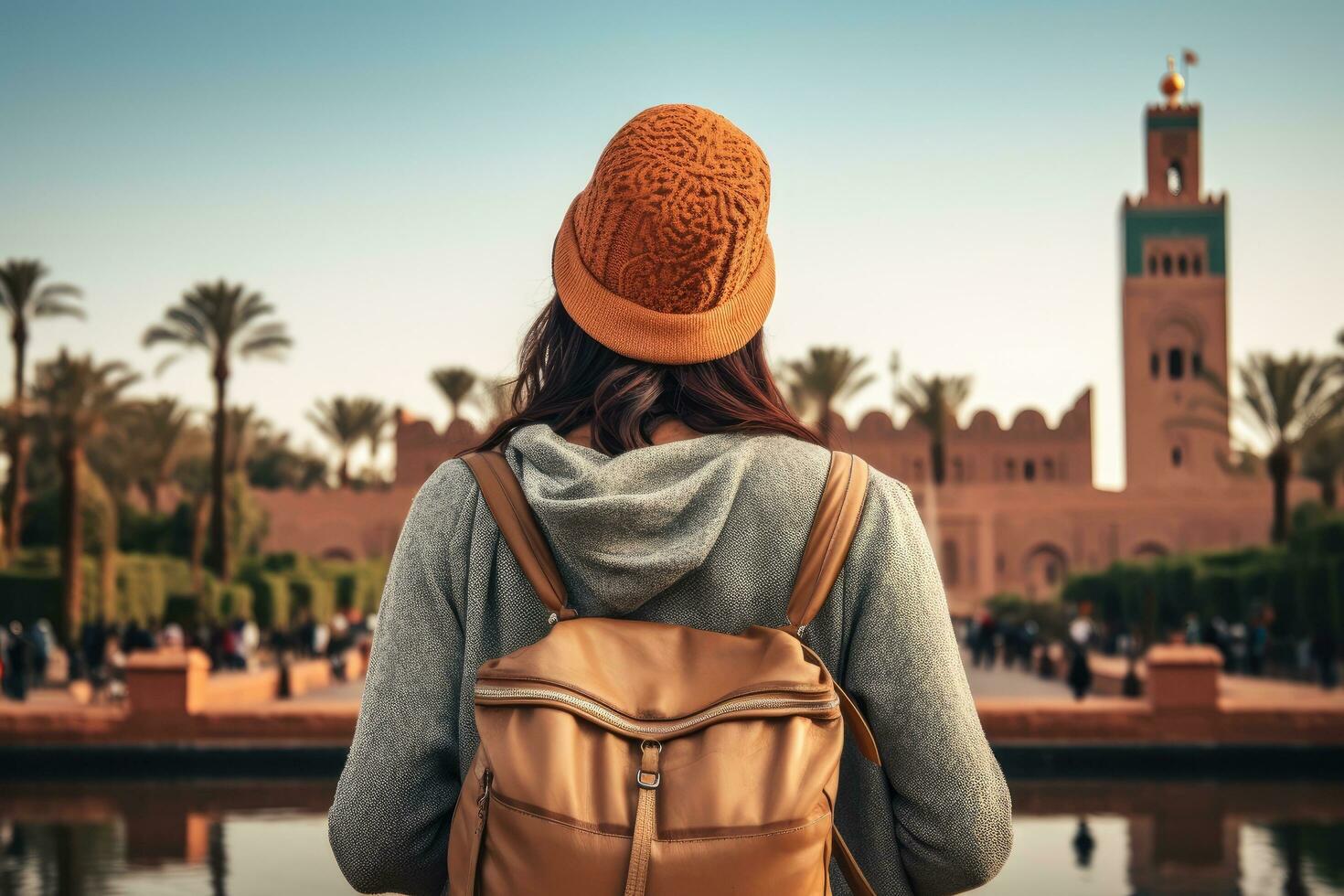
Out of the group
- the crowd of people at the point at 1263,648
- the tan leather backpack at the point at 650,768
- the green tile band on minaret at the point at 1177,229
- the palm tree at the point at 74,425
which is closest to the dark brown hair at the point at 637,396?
the tan leather backpack at the point at 650,768

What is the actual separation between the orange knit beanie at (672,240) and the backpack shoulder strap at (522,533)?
0.63 ft

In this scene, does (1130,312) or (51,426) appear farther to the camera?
(1130,312)

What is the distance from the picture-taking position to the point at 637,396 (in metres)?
1.61

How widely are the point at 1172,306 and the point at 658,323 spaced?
189ft

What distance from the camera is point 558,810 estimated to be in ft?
4.23

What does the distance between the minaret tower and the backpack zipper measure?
54.4 metres

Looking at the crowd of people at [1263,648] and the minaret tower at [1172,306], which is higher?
the minaret tower at [1172,306]

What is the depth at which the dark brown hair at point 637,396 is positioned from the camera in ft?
5.26

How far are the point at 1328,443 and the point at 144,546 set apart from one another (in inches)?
1018

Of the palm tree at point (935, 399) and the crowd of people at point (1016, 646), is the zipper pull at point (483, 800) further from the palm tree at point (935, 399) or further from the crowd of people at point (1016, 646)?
the palm tree at point (935, 399)

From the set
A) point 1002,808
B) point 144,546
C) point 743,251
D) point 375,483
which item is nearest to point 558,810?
point 1002,808

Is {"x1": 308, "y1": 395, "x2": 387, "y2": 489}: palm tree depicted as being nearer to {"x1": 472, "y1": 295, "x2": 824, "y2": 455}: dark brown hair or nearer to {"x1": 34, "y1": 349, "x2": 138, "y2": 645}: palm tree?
{"x1": 34, "y1": 349, "x2": 138, "y2": 645}: palm tree

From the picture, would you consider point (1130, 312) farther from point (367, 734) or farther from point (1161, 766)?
point (367, 734)

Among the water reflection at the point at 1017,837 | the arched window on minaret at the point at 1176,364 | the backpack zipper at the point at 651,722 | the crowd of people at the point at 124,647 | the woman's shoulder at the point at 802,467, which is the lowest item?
the water reflection at the point at 1017,837
